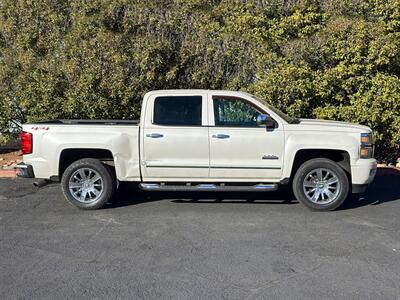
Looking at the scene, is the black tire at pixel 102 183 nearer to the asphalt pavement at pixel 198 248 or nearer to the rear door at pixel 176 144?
the asphalt pavement at pixel 198 248

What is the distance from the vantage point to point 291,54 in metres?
10.9

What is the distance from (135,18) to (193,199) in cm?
500

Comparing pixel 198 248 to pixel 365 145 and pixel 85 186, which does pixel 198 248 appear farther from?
pixel 365 145

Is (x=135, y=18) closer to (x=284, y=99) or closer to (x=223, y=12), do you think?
(x=223, y=12)

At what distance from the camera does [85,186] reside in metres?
7.45

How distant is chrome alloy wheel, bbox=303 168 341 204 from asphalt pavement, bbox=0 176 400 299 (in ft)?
0.78

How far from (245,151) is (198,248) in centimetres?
208

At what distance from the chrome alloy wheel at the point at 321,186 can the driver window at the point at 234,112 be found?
3.80 feet

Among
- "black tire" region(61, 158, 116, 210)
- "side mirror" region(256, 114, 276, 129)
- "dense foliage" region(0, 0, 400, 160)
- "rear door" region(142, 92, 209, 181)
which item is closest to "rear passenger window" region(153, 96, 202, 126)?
A: "rear door" region(142, 92, 209, 181)

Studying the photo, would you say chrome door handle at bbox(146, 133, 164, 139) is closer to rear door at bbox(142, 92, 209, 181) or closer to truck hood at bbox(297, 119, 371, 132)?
rear door at bbox(142, 92, 209, 181)

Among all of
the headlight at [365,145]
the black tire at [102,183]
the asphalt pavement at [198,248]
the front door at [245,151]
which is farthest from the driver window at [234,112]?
the black tire at [102,183]

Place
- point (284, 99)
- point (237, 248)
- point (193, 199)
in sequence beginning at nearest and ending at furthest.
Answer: point (237, 248) → point (193, 199) → point (284, 99)

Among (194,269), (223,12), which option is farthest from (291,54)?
(194,269)

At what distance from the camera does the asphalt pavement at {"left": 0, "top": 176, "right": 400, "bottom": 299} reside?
4.60m
